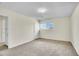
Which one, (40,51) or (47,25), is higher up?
(47,25)

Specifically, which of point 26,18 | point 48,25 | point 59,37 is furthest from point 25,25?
point 59,37

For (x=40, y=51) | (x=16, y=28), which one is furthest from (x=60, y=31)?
(x=16, y=28)

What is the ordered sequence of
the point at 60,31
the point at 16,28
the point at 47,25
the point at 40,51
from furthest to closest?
the point at 47,25, the point at 60,31, the point at 16,28, the point at 40,51

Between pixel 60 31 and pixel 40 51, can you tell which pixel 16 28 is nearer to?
pixel 40 51

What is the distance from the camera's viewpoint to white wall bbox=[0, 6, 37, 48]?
338 centimetres

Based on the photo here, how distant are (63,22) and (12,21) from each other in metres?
3.39

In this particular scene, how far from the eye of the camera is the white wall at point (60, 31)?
5.11 metres

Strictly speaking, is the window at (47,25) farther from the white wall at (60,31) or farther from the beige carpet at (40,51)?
the beige carpet at (40,51)

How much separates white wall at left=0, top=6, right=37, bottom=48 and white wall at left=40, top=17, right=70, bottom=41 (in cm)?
191

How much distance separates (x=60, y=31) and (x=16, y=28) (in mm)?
3110

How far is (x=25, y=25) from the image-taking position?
4.60 m

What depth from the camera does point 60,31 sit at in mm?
5453

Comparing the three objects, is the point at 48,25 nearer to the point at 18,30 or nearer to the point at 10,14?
the point at 18,30

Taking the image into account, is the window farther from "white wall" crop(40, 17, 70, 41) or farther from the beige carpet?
the beige carpet
